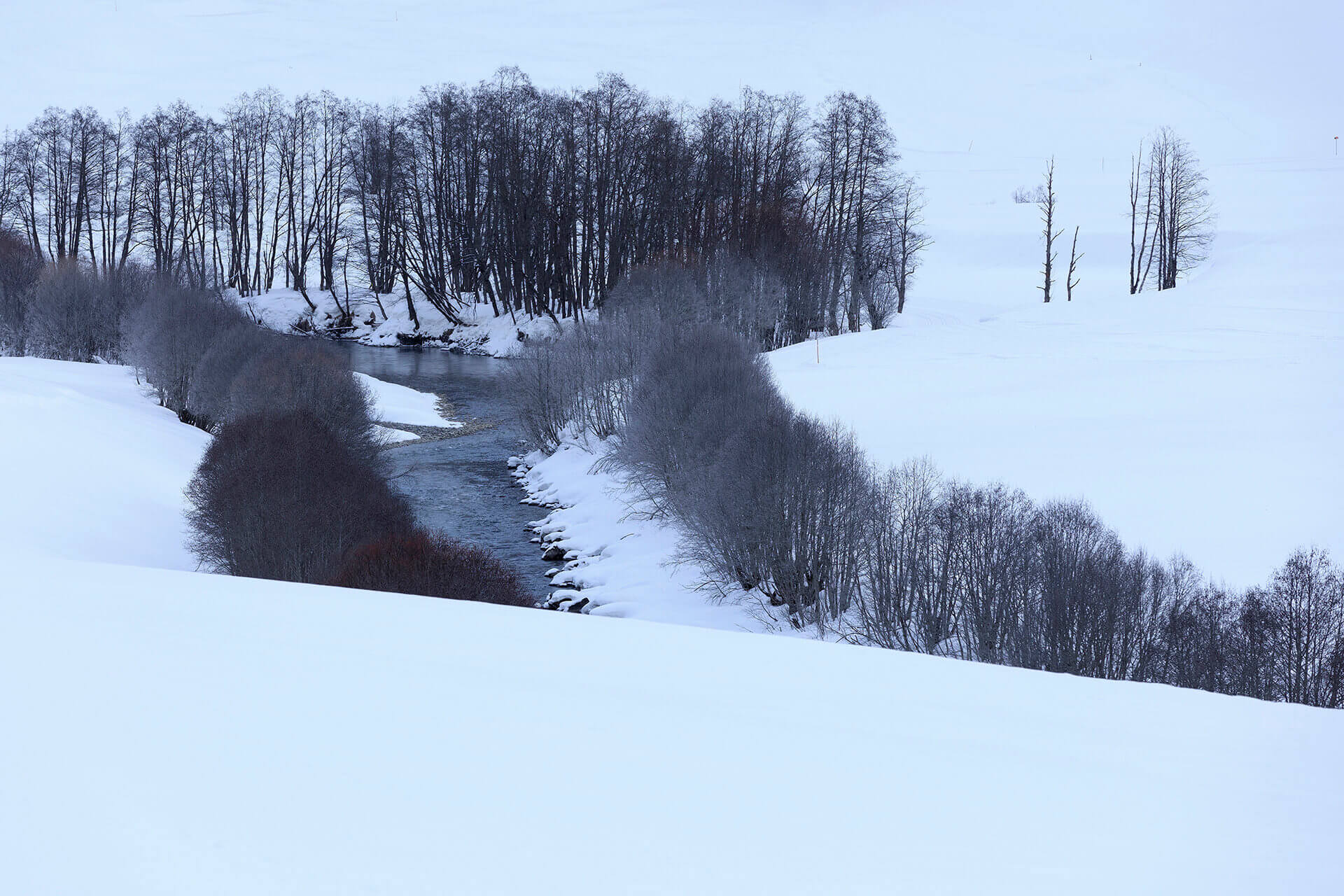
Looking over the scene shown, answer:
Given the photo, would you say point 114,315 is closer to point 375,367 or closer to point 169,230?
point 375,367

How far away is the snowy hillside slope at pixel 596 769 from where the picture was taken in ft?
12.7

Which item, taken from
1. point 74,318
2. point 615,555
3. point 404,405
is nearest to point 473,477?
point 615,555

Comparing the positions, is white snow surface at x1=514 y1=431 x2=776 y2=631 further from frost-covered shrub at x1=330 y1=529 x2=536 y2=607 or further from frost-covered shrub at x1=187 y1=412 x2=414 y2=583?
frost-covered shrub at x1=187 y1=412 x2=414 y2=583

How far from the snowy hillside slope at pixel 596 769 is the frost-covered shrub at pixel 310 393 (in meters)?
17.4

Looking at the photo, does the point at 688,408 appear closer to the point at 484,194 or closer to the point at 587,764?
the point at 587,764

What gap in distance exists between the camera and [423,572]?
45.3 feet

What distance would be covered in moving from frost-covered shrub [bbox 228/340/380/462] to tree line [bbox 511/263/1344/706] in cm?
664

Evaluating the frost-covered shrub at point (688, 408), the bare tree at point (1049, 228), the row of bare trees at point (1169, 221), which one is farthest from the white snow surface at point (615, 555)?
the row of bare trees at point (1169, 221)

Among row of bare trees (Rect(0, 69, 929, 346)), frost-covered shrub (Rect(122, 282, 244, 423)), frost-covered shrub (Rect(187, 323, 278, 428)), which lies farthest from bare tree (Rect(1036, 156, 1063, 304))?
frost-covered shrub (Rect(122, 282, 244, 423))

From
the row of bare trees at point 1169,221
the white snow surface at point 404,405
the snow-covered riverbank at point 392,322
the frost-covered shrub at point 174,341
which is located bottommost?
the white snow surface at point 404,405

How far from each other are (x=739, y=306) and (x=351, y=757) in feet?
108

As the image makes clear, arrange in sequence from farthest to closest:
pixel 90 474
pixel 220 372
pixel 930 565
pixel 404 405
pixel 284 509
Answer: pixel 404 405 → pixel 220 372 → pixel 90 474 → pixel 284 509 → pixel 930 565

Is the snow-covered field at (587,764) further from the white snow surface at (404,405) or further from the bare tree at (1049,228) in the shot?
the bare tree at (1049,228)

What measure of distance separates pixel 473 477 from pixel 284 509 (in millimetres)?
11777
